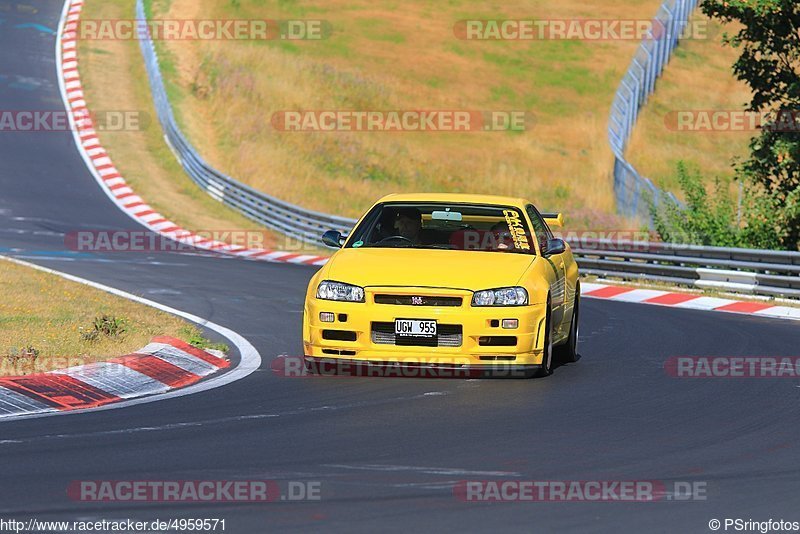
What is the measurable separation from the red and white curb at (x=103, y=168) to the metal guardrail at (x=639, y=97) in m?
8.11

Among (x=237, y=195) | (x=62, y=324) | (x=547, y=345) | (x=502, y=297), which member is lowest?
(x=237, y=195)

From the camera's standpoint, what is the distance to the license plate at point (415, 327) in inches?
439

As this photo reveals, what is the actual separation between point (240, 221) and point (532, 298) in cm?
2398

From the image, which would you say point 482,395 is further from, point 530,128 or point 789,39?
point 530,128

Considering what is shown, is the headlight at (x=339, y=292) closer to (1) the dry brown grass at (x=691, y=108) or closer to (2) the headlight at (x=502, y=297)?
(2) the headlight at (x=502, y=297)

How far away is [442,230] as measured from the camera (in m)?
12.8

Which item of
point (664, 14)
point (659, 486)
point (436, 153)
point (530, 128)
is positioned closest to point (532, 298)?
point (659, 486)

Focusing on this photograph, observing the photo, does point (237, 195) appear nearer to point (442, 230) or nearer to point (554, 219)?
point (554, 219)

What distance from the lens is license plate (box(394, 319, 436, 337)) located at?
11156 mm

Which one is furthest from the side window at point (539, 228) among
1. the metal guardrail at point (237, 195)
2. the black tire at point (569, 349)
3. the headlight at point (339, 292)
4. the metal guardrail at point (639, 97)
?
the metal guardrail at point (237, 195)

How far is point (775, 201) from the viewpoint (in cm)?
2367

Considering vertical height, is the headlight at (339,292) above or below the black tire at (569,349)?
above

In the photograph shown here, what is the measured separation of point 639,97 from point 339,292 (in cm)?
3788

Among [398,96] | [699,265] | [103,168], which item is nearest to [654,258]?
[699,265]
